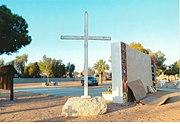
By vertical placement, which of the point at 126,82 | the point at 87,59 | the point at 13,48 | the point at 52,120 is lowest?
the point at 52,120

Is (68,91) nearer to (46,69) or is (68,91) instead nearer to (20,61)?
(46,69)

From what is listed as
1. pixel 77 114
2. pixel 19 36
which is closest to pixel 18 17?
pixel 19 36

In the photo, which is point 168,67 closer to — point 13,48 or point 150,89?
point 150,89

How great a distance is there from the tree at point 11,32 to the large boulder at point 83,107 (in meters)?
6.64

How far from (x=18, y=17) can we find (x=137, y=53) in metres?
7.41

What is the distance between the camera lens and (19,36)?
12.3 metres

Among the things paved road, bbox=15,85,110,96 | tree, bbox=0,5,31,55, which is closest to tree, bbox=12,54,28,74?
paved road, bbox=15,85,110,96

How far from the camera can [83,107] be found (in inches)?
260

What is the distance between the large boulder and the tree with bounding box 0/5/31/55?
6.64 meters

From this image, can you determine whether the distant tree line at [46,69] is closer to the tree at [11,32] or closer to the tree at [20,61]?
the tree at [20,61]

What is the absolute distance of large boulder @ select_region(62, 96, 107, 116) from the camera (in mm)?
6589

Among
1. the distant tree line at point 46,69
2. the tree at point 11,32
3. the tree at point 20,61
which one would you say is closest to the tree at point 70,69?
the distant tree line at point 46,69

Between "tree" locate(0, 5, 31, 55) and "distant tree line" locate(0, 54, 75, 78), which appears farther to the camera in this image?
"distant tree line" locate(0, 54, 75, 78)

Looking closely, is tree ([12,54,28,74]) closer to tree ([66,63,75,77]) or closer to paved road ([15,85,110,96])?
tree ([66,63,75,77])
